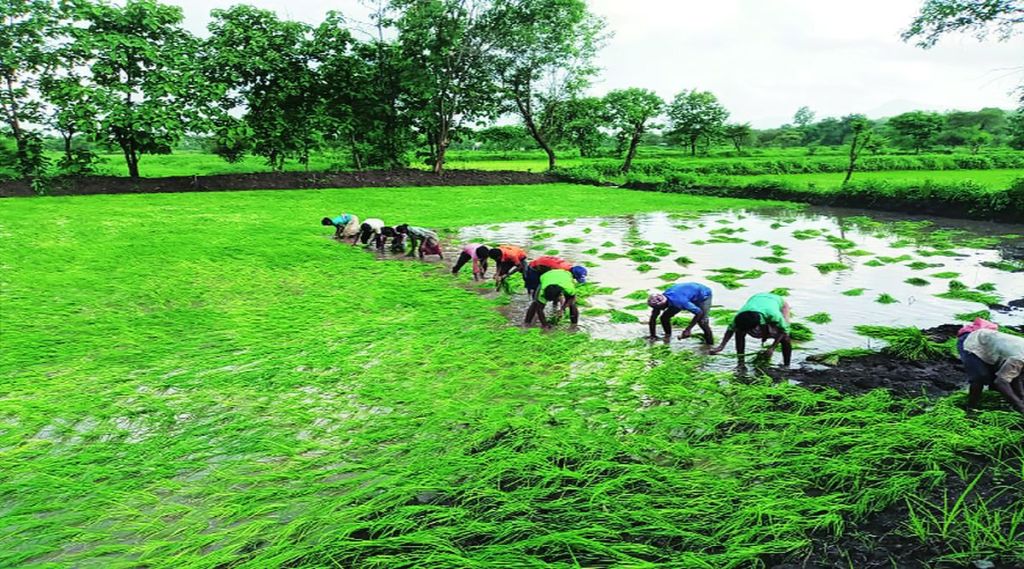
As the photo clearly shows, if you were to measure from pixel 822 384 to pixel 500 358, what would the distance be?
3143 mm

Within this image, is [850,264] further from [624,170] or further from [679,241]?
[624,170]

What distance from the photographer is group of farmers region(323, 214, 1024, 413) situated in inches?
154

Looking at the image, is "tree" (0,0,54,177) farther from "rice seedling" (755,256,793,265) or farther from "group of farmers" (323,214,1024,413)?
"rice seedling" (755,256,793,265)

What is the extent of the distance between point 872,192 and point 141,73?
2904cm

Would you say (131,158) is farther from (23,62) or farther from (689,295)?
(689,295)

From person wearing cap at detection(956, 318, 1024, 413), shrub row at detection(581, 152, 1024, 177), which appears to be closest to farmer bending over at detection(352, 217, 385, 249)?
person wearing cap at detection(956, 318, 1024, 413)

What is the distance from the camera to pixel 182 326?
6328 mm

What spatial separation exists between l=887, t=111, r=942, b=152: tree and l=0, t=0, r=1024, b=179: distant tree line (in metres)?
5.10

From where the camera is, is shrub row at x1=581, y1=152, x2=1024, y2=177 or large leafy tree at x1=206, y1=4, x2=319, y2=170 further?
shrub row at x1=581, y1=152, x2=1024, y2=177

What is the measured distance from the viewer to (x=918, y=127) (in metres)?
40.6

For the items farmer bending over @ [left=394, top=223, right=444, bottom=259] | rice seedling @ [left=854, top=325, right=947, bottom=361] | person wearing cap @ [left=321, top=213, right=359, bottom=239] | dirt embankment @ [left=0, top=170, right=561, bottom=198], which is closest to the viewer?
rice seedling @ [left=854, top=325, right=947, bottom=361]

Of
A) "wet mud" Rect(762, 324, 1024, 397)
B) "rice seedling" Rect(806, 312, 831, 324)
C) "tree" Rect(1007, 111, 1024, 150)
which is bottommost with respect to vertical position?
"wet mud" Rect(762, 324, 1024, 397)

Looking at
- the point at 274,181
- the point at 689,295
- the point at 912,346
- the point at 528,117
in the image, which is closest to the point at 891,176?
the point at 528,117

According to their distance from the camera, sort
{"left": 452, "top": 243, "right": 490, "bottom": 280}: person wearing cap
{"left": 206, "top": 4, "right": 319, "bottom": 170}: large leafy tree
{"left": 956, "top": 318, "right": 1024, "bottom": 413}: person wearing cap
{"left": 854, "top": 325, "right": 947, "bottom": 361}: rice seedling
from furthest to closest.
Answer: {"left": 206, "top": 4, "right": 319, "bottom": 170}: large leafy tree < {"left": 452, "top": 243, "right": 490, "bottom": 280}: person wearing cap < {"left": 854, "top": 325, "right": 947, "bottom": 361}: rice seedling < {"left": 956, "top": 318, "right": 1024, "bottom": 413}: person wearing cap
